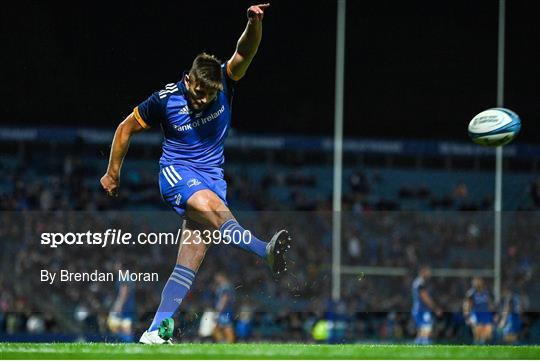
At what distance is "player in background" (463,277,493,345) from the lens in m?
13.6

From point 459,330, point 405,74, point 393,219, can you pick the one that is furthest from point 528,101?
point 459,330

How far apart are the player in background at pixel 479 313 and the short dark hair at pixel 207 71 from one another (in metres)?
7.33

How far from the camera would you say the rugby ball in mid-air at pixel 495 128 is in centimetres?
809

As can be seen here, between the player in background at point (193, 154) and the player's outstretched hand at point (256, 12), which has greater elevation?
the player's outstretched hand at point (256, 12)

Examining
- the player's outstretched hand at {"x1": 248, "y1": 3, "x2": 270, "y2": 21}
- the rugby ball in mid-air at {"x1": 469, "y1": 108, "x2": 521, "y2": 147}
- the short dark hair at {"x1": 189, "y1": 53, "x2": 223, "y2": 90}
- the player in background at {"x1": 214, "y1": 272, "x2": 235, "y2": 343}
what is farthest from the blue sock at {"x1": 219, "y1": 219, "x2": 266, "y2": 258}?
the player in background at {"x1": 214, "y1": 272, "x2": 235, "y2": 343}

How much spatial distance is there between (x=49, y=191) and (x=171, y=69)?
3.17 metres

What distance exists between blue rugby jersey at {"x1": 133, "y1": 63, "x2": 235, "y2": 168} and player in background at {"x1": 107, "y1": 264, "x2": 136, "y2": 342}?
14.5ft

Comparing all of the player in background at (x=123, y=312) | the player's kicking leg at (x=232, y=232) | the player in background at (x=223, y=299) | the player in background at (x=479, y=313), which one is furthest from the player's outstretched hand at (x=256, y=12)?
the player in background at (x=479, y=313)

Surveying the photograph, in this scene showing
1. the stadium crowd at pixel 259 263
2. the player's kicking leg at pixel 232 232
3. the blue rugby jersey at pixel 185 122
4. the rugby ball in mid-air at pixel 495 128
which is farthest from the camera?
the stadium crowd at pixel 259 263

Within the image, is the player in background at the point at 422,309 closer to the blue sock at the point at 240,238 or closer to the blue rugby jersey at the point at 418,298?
the blue rugby jersey at the point at 418,298

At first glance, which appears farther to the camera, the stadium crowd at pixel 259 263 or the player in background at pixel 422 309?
the player in background at pixel 422 309

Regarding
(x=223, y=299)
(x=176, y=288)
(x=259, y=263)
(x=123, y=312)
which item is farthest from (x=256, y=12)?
(x=259, y=263)

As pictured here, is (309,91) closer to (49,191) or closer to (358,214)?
(358,214)

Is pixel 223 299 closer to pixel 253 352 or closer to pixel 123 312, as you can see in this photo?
pixel 123 312
